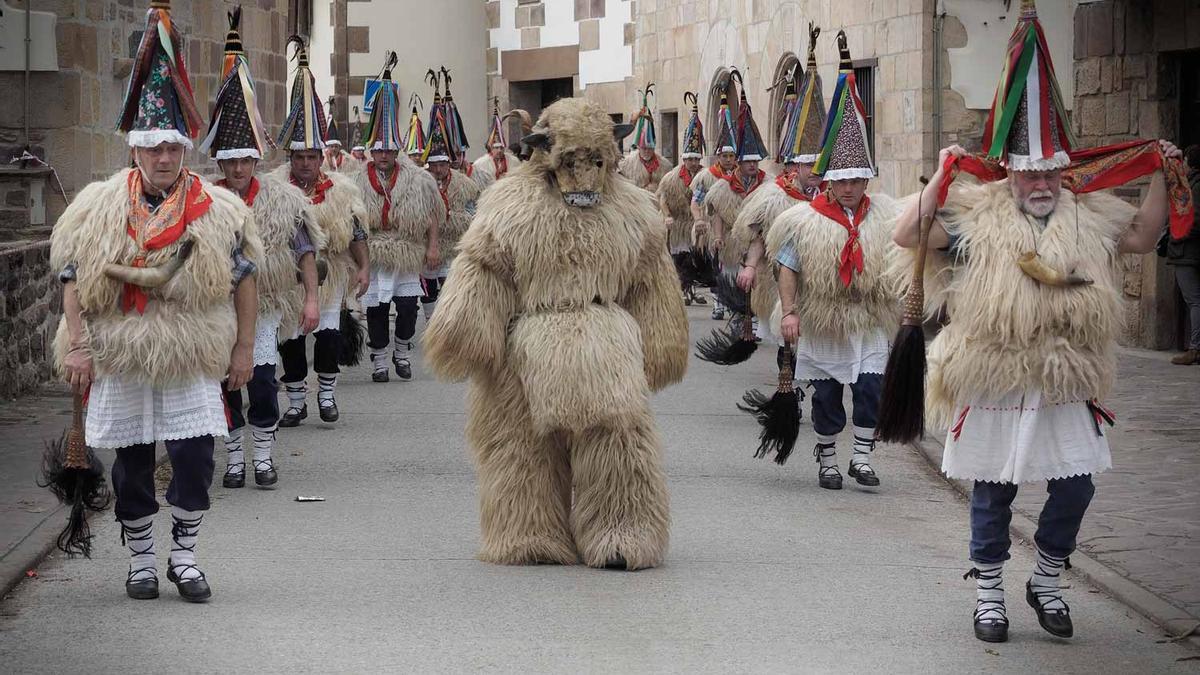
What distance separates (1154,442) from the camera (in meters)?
11.3

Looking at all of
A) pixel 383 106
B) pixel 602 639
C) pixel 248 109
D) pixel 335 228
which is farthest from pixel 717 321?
pixel 602 639

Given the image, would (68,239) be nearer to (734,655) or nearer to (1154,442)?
(734,655)

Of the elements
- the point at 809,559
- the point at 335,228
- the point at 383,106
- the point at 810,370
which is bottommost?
the point at 809,559

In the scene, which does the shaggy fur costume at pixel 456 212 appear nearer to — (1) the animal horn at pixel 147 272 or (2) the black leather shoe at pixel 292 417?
(2) the black leather shoe at pixel 292 417

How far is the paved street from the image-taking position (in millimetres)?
6184

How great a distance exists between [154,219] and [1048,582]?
3.55m

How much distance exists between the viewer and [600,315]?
292 inches

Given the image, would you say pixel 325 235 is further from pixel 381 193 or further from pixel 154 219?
pixel 154 219

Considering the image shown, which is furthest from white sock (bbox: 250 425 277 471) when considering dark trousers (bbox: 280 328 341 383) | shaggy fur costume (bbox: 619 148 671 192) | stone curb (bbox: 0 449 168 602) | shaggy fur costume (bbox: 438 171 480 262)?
shaggy fur costume (bbox: 619 148 671 192)

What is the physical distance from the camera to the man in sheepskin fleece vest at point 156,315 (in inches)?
264

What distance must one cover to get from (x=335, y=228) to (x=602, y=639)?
578cm

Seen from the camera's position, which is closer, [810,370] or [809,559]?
[809,559]

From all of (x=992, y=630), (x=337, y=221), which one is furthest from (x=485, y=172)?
(x=992, y=630)

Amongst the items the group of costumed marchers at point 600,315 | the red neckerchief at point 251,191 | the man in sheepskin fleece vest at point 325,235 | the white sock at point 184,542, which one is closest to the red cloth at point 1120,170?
the group of costumed marchers at point 600,315
